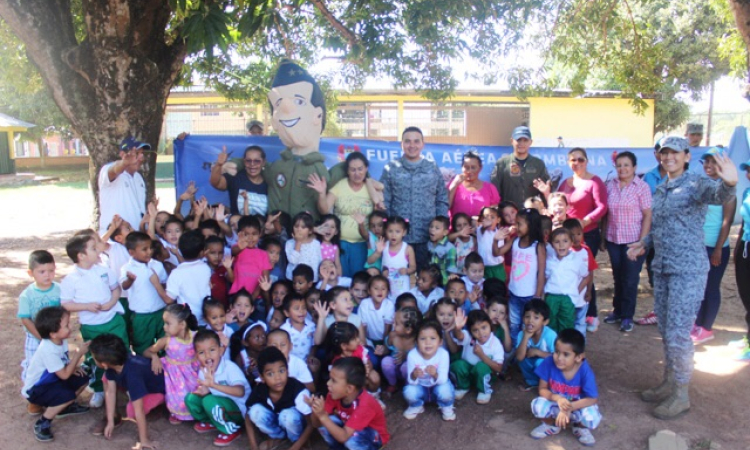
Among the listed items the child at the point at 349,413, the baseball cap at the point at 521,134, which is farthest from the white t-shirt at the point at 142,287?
the baseball cap at the point at 521,134

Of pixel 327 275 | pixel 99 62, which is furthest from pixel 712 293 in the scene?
pixel 99 62

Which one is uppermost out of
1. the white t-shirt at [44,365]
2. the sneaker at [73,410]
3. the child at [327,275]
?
the child at [327,275]

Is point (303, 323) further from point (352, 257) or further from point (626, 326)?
point (626, 326)

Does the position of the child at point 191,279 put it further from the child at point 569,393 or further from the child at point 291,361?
the child at point 569,393

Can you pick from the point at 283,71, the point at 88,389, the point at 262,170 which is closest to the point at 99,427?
the point at 88,389

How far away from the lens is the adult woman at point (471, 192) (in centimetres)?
545

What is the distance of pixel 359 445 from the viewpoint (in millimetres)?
3545

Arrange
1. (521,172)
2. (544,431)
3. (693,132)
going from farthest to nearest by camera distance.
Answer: (693,132)
(521,172)
(544,431)

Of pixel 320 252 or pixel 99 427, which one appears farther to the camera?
pixel 320 252

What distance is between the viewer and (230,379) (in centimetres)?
390

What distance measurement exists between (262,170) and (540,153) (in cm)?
364

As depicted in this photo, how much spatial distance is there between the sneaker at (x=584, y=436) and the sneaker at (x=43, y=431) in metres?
3.35

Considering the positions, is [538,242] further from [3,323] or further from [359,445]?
[3,323]

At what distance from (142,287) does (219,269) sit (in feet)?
A: 1.97
